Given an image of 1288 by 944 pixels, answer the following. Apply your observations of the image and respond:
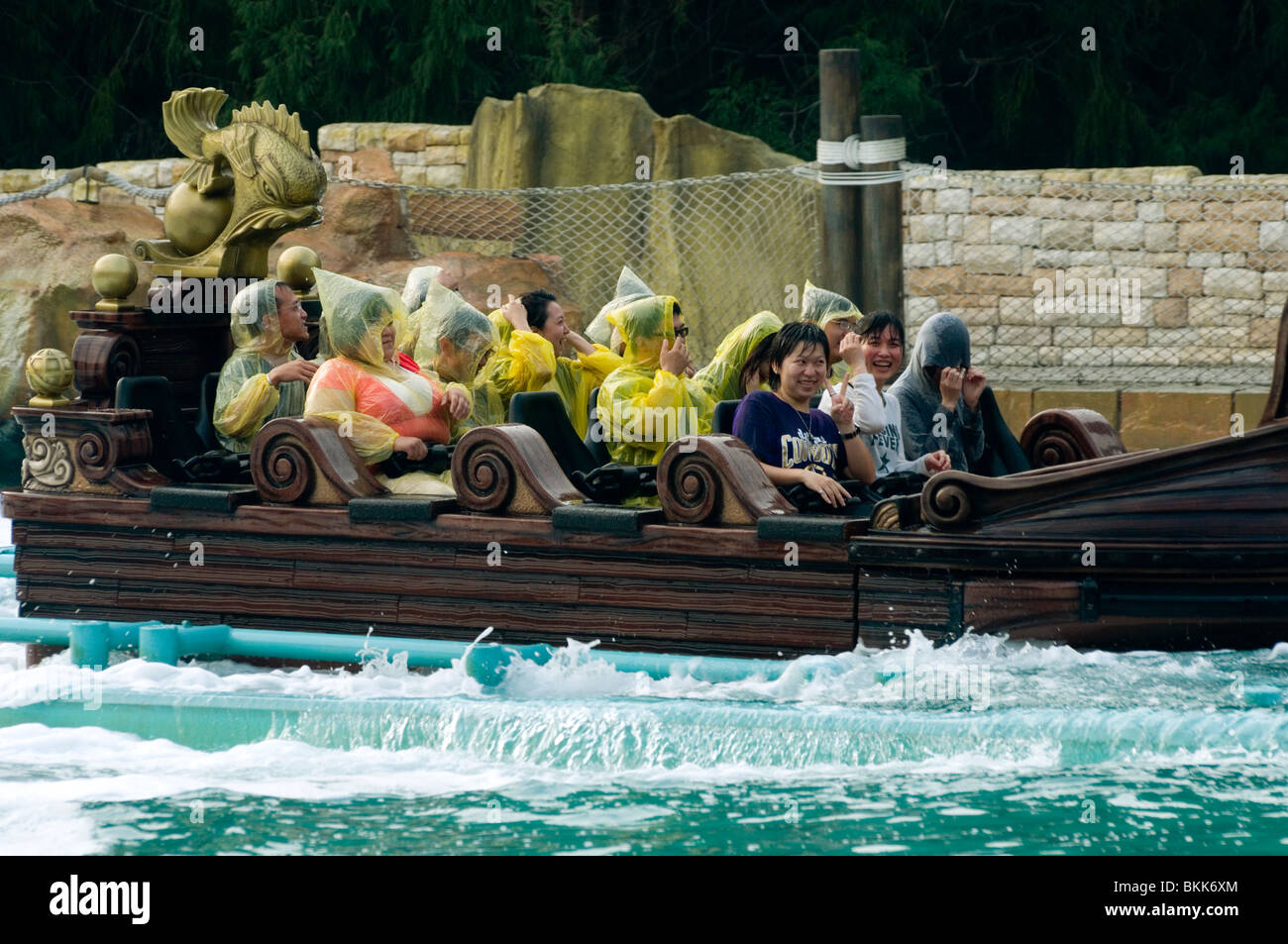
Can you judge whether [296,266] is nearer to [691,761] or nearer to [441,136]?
[691,761]

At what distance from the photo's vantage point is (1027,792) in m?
4.10

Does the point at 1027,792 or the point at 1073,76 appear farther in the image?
the point at 1073,76

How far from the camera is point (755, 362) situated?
5.37 meters

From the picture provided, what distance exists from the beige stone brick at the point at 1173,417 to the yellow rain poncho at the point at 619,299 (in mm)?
3618

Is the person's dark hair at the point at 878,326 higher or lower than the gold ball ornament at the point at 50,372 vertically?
higher

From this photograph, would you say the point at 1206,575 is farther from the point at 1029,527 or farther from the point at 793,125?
the point at 793,125

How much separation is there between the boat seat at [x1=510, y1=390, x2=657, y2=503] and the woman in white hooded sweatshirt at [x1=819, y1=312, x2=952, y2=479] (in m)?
0.57

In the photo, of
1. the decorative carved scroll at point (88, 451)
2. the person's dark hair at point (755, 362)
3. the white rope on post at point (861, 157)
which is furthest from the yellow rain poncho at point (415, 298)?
the white rope on post at point (861, 157)

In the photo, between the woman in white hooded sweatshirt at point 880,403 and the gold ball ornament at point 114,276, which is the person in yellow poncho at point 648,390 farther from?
the gold ball ornament at point 114,276

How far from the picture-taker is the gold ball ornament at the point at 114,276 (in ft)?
18.4

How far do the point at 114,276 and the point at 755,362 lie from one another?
1.91m

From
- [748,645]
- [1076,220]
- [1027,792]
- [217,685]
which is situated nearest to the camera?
[1027,792]
